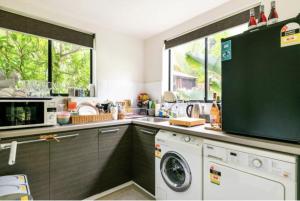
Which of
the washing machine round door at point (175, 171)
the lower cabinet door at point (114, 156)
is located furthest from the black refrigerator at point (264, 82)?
the lower cabinet door at point (114, 156)

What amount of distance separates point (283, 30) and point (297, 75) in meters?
0.30

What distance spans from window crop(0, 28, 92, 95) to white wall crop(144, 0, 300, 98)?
1.13 meters

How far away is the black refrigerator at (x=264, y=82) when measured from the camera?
100 centimetres

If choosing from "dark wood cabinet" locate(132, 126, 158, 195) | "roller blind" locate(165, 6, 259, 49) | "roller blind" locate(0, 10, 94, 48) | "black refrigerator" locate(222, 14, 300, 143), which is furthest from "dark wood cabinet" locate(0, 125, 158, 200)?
"roller blind" locate(165, 6, 259, 49)

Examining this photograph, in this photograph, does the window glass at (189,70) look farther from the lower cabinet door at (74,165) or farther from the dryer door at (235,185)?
the lower cabinet door at (74,165)

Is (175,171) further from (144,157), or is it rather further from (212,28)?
(212,28)

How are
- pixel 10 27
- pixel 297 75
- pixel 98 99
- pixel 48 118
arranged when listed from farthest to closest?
1. pixel 98 99
2. pixel 10 27
3. pixel 48 118
4. pixel 297 75

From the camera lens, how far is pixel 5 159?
1388 millimetres

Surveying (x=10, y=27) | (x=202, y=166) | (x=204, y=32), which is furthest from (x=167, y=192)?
(x=10, y=27)

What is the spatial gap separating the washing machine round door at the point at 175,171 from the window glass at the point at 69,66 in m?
1.67

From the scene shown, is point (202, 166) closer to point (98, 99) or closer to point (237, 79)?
point (237, 79)

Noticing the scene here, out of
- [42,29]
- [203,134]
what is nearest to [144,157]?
[203,134]

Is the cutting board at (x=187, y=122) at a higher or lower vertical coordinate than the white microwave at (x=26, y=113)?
lower

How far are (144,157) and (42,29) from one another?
205 cm
